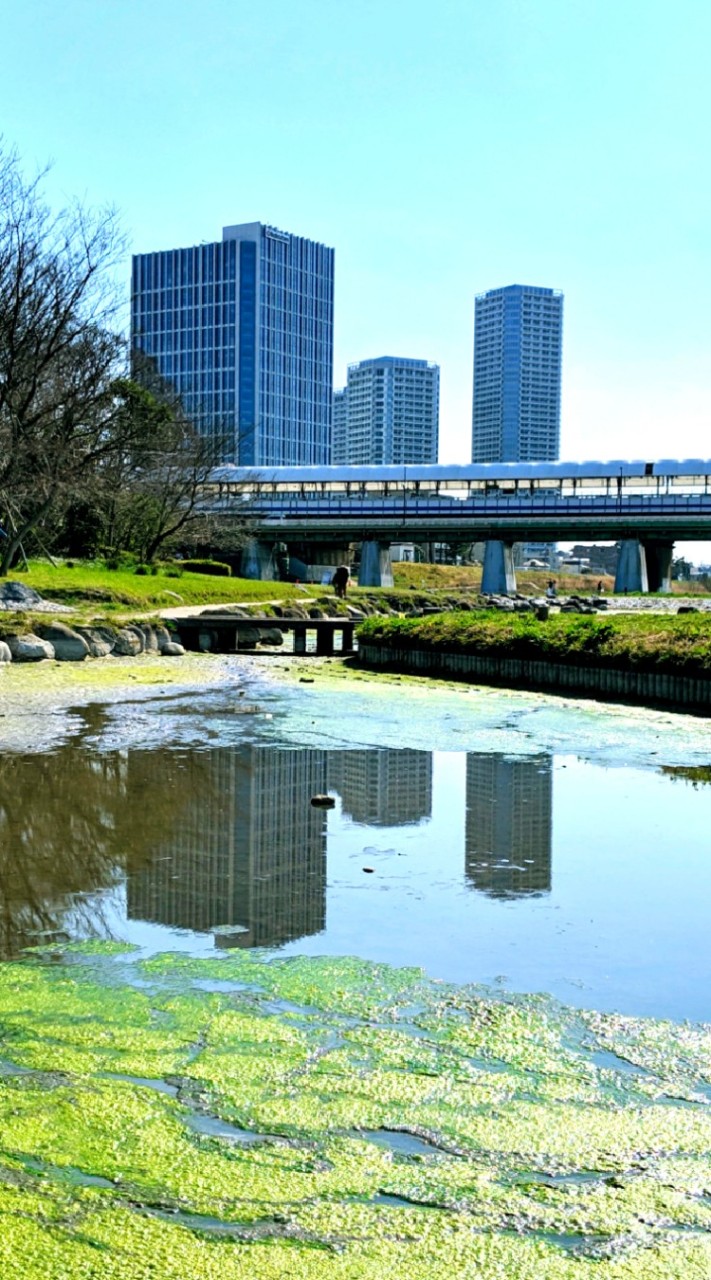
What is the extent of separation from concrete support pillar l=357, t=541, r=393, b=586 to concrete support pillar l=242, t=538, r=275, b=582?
5.34m

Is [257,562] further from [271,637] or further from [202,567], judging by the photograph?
[271,637]

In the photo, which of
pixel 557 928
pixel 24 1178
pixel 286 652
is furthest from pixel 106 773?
pixel 286 652

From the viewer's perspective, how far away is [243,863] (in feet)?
26.0

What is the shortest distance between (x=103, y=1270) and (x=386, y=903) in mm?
3922

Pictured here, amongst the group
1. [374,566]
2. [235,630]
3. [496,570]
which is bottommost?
[235,630]

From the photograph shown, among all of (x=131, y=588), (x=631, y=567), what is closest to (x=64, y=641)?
(x=131, y=588)

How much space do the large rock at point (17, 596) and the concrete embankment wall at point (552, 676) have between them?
23.2ft

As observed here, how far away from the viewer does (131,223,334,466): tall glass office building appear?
→ 159750 mm

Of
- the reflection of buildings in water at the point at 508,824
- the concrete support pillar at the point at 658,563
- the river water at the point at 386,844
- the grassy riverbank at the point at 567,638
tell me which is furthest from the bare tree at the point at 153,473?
the concrete support pillar at the point at 658,563

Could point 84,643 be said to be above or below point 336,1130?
above

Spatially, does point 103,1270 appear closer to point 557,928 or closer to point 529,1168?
point 529,1168

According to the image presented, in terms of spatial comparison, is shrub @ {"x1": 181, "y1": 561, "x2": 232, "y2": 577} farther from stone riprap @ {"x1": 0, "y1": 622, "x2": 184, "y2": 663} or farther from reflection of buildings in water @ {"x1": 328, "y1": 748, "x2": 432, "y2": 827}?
reflection of buildings in water @ {"x1": 328, "y1": 748, "x2": 432, "y2": 827}

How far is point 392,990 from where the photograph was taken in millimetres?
5684

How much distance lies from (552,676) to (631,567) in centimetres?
4524
